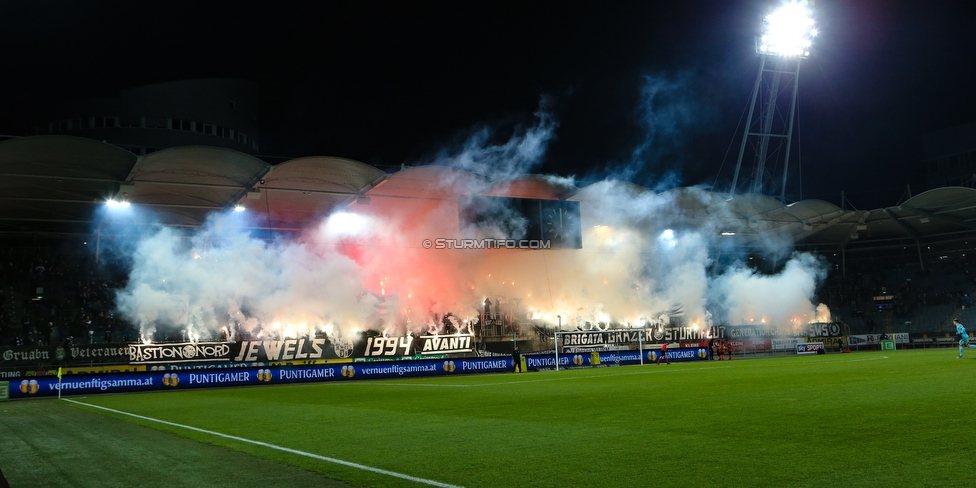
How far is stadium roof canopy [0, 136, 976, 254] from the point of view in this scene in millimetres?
30688

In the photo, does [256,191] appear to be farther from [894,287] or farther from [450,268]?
[894,287]

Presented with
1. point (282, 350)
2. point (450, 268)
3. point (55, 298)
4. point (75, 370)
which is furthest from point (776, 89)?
point (55, 298)

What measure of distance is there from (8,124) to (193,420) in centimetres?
4778

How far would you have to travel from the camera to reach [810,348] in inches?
1688

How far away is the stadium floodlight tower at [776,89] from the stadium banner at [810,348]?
352 inches

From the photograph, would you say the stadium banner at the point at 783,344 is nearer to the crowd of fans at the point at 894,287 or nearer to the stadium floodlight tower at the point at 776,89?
the stadium floodlight tower at the point at 776,89

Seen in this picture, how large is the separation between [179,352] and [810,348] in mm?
34311

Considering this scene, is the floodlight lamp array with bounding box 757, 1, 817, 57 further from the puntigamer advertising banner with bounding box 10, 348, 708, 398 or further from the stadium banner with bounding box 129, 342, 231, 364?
the stadium banner with bounding box 129, 342, 231, 364

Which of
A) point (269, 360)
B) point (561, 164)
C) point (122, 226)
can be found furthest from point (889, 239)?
point (122, 226)

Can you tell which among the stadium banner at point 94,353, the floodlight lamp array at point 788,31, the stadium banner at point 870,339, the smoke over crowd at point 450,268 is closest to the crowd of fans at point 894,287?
the stadium banner at point 870,339

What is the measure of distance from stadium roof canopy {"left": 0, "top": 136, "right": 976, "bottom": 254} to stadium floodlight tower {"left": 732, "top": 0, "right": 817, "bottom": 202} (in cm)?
292

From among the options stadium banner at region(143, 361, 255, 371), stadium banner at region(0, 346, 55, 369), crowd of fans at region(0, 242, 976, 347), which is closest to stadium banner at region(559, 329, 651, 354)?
stadium banner at region(143, 361, 255, 371)

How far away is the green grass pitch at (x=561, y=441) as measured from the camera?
256 inches

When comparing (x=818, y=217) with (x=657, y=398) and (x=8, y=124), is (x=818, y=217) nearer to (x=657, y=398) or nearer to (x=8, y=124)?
(x=657, y=398)
